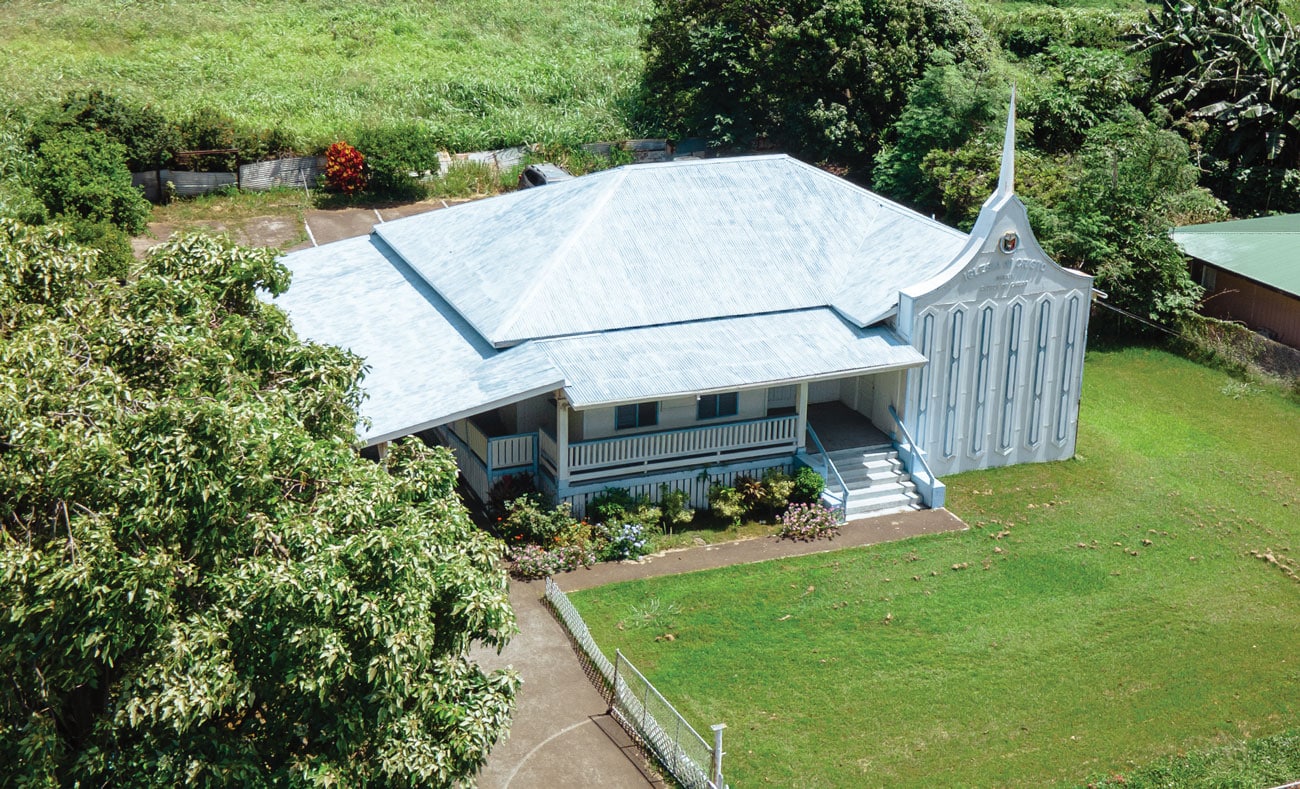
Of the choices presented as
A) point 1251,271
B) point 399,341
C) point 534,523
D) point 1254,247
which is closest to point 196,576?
point 534,523

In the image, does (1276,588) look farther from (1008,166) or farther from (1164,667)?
(1008,166)

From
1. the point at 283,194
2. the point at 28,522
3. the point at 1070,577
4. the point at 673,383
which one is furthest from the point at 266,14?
the point at 28,522

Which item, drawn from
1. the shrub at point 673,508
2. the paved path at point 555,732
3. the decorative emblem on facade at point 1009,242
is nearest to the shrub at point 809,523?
the shrub at point 673,508

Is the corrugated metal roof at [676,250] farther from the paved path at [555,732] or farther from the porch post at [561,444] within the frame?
the paved path at [555,732]

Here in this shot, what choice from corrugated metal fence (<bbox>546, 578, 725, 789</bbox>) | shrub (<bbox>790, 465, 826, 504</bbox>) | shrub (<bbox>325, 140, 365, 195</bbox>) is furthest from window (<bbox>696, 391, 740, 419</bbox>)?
shrub (<bbox>325, 140, 365, 195</bbox>)

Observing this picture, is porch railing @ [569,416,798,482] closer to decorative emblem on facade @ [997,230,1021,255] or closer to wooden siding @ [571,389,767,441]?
Answer: wooden siding @ [571,389,767,441]

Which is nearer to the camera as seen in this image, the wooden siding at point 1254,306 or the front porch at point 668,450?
the front porch at point 668,450
